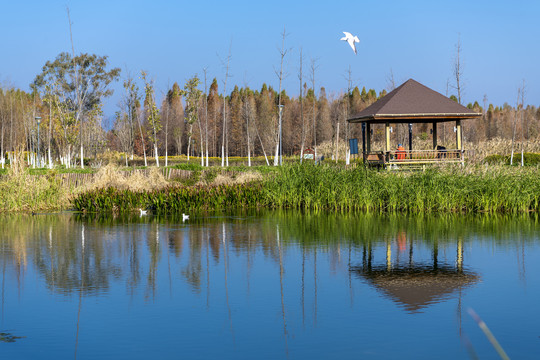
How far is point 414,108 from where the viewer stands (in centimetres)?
2825

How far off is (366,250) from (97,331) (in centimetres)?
605

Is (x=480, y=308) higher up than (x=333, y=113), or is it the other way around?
(x=333, y=113)

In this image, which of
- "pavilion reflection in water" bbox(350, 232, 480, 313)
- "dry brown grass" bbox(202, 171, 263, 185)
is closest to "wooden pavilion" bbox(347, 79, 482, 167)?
"dry brown grass" bbox(202, 171, 263, 185)

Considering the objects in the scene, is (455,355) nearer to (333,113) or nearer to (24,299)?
(24,299)

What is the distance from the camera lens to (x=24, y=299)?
7.67 meters

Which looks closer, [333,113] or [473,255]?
[473,255]

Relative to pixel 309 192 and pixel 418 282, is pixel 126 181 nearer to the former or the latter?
pixel 309 192

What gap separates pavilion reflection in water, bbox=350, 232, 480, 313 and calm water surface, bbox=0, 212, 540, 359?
27 millimetres

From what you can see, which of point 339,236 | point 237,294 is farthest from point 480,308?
point 339,236

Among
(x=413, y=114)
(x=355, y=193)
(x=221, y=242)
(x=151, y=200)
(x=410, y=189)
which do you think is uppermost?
(x=413, y=114)

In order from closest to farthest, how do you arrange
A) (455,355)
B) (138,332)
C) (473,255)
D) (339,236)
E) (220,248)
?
(455,355) < (138,332) < (473,255) < (220,248) < (339,236)

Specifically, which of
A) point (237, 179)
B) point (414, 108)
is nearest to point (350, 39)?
point (414, 108)

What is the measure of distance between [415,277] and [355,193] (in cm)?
1059

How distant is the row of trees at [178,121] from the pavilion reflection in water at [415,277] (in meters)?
33.5
